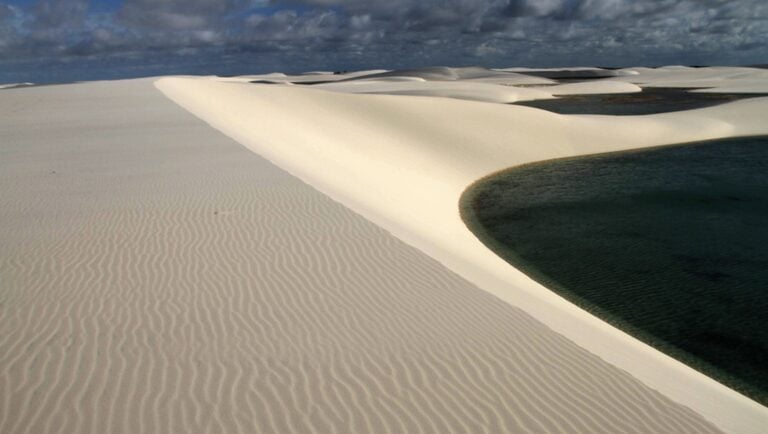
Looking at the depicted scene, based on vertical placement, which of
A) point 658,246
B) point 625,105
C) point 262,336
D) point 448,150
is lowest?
point 625,105

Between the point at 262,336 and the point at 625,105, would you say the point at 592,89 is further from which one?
the point at 262,336

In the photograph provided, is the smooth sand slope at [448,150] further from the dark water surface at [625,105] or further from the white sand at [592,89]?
the white sand at [592,89]

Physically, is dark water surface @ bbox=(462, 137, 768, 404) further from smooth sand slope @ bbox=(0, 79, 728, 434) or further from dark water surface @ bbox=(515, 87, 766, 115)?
dark water surface @ bbox=(515, 87, 766, 115)

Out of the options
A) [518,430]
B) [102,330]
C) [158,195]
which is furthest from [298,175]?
[518,430]

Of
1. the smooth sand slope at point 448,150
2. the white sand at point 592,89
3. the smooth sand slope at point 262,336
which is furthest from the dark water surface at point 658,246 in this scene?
the white sand at point 592,89

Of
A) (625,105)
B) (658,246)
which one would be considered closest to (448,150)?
(658,246)

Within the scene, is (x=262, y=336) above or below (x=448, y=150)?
above

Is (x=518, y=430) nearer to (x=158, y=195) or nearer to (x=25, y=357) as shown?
(x=25, y=357)
